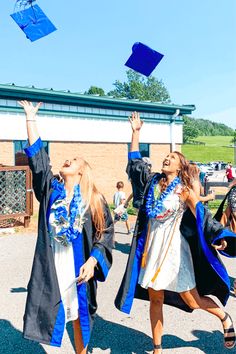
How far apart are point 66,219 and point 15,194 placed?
7.74 meters

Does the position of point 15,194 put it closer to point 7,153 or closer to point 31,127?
point 7,153

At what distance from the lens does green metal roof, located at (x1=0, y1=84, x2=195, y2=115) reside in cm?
1248

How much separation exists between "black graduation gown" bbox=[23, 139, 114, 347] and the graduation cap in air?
293 centimetres

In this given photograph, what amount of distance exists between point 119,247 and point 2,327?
13.9 ft

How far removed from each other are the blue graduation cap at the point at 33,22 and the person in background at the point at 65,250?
301 centimetres

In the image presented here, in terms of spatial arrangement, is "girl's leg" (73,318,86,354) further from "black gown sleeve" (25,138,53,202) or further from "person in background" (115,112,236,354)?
"black gown sleeve" (25,138,53,202)

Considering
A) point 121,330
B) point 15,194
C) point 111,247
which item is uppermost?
point 111,247

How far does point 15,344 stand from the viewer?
12.0 ft

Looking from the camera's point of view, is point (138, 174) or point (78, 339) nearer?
point (78, 339)

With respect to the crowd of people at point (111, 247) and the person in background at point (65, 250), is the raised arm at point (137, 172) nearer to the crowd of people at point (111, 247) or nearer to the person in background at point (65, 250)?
the crowd of people at point (111, 247)

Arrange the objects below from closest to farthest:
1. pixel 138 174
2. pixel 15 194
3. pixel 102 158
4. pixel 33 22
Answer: pixel 138 174 → pixel 33 22 → pixel 15 194 → pixel 102 158

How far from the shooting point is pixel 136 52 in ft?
18.0

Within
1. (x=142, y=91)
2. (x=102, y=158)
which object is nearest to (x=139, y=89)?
(x=142, y=91)

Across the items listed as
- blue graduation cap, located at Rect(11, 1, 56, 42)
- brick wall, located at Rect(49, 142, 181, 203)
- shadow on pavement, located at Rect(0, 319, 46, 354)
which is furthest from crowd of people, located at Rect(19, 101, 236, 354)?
brick wall, located at Rect(49, 142, 181, 203)
